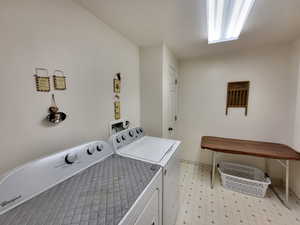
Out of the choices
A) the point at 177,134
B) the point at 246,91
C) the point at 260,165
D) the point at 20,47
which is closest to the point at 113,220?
the point at 20,47

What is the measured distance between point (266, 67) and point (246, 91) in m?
0.47

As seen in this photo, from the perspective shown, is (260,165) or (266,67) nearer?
(266,67)

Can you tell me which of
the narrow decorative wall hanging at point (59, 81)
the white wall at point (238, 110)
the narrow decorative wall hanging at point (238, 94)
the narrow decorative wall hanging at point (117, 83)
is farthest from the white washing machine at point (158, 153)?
the narrow decorative wall hanging at point (238, 94)

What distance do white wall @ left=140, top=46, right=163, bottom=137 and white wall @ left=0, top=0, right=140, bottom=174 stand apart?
576mm

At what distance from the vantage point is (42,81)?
88 centimetres

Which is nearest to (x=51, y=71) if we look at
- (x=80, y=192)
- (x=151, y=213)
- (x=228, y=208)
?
(x=80, y=192)

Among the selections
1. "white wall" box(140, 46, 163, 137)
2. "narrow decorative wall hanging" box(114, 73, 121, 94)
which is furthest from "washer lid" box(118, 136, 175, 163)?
"narrow decorative wall hanging" box(114, 73, 121, 94)

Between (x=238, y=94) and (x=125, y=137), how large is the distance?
2.17m

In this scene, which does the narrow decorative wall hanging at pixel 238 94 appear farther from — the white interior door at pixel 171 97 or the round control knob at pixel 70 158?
the round control knob at pixel 70 158

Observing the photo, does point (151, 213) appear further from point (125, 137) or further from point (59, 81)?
point (59, 81)

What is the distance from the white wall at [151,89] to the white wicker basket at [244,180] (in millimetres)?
1351

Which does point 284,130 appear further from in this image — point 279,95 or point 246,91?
point 246,91

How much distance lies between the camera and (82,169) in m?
0.95

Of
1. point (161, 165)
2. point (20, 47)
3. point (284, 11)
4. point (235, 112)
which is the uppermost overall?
point (284, 11)
